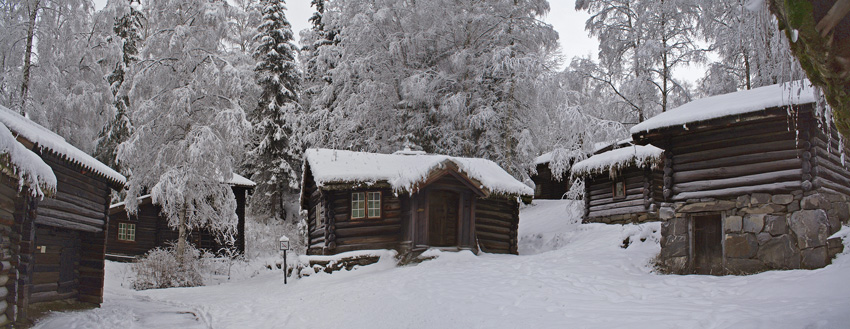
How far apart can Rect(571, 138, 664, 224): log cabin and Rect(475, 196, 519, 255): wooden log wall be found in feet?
13.4

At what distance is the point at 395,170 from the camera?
63.8 ft

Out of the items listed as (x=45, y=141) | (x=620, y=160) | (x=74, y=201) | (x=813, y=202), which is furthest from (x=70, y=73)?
(x=813, y=202)

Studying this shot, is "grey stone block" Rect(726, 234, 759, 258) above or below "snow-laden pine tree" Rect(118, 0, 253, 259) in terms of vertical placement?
below

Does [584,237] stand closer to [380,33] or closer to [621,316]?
[621,316]

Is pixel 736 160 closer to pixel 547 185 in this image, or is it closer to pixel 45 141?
pixel 45 141

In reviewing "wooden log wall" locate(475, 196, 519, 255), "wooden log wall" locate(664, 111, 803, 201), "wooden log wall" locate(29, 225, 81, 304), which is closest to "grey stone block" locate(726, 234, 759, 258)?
"wooden log wall" locate(664, 111, 803, 201)

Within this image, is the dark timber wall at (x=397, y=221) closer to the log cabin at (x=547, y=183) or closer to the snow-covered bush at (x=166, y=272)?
the snow-covered bush at (x=166, y=272)

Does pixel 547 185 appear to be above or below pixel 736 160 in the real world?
above

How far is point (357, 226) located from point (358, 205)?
730 millimetres

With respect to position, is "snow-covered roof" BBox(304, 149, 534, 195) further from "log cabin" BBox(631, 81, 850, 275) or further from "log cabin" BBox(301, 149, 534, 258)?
"log cabin" BBox(631, 81, 850, 275)

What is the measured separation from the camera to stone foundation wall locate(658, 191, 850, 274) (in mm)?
11336

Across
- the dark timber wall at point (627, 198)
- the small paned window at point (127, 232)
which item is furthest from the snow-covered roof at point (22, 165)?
the dark timber wall at point (627, 198)

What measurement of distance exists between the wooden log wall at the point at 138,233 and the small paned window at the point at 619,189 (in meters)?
20.8

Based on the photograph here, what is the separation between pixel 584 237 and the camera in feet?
68.9
